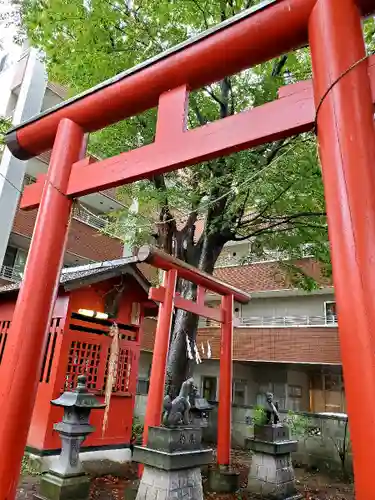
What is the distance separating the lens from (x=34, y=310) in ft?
11.3

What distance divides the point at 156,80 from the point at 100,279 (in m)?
6.21

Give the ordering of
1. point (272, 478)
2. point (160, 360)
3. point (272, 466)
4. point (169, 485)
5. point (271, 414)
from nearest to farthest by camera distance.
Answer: point (169, 485), point (160, 360), point (272, 478), point (272, 466), point (271, 414)

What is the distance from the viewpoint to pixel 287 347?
53.1ft

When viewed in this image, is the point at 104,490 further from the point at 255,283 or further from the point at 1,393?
the point at 255,283

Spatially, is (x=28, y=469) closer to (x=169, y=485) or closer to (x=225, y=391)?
(x=169, y=485)

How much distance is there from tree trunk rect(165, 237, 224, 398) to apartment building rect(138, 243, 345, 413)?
22.3 feet

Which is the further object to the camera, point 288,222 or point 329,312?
point 329,312

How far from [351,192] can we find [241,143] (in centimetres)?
97

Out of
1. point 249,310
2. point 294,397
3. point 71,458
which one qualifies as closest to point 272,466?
Answer: point 71,458

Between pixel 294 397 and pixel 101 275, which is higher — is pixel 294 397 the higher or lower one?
the lower one

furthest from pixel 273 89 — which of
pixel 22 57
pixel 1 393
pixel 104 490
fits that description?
pixel 22 57

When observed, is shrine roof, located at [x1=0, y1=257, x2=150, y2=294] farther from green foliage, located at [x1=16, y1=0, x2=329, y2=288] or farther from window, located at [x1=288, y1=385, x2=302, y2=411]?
window, located at [x1=288, y1=385, x2=302, y2=411]

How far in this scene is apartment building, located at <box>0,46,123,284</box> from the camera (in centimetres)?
1480

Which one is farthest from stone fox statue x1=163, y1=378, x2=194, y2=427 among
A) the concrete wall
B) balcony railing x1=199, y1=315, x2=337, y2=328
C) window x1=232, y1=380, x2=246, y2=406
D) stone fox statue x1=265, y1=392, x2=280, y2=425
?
window x1=232, y1=380, x2=246, y2=406
